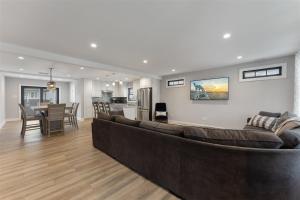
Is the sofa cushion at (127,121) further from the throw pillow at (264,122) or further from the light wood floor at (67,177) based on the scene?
the throw pillow at (264,122)

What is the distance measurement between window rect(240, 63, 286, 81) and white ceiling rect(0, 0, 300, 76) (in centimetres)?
66

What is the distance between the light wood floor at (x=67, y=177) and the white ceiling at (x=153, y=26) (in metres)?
2.50

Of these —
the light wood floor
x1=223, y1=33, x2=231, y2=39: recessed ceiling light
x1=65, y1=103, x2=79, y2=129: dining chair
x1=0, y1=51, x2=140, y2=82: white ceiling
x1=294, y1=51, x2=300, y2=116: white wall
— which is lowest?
the light wood floor

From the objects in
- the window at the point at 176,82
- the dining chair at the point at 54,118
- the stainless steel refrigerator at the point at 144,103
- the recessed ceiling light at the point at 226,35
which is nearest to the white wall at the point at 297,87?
the recessed ceiling light at the point at 226,35

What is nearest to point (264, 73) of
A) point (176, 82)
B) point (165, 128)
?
point (176, 82)

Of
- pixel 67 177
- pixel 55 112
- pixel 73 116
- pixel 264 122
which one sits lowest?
pixel 67 177

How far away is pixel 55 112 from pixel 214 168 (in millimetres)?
5113

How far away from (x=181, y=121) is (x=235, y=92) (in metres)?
2.73

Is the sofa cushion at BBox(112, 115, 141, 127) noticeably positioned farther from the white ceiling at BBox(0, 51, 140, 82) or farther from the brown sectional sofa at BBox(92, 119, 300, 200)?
the white ceiling at BBox(0, 51, 140, 82)

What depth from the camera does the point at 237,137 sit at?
1.39 metres

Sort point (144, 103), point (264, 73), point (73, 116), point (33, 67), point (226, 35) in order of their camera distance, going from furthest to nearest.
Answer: point (144, 103), point (73, 116), point (33, 67), point (264, 73), point (226, 35)

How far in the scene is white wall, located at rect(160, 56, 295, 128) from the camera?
4230 millimetres

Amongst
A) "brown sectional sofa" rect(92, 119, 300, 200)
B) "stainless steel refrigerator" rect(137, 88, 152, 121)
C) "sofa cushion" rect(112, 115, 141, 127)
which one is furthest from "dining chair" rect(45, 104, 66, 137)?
"stainless steel refrigerator" rect(137, 88, 152, 121)

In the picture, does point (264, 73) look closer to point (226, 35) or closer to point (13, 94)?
point (226, 35)
